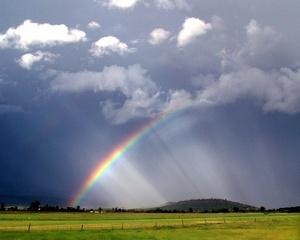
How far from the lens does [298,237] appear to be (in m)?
57.8

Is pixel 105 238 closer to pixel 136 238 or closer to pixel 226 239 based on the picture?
pixel 136 238

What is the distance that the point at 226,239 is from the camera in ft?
188

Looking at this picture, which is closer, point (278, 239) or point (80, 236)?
point (278, 239)

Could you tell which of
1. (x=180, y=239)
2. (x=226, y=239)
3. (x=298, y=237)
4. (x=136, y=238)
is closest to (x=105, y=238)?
(x=136, y=238)

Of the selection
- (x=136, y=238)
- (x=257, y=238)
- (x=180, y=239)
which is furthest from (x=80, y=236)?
(x=257, y=238)

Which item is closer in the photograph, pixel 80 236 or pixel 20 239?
pixel 20 239

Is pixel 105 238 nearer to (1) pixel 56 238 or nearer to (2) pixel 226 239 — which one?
(1) pixel 56 238

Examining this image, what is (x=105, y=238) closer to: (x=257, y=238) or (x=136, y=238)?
(x=136, y=238)

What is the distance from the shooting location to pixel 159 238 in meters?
56.7

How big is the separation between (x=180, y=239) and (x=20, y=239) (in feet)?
62.2

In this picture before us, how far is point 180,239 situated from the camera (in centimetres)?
5659

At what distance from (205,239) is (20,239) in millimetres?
22147

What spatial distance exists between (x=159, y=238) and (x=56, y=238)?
492 inches

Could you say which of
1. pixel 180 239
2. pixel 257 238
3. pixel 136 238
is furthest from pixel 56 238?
pixel 257 238
